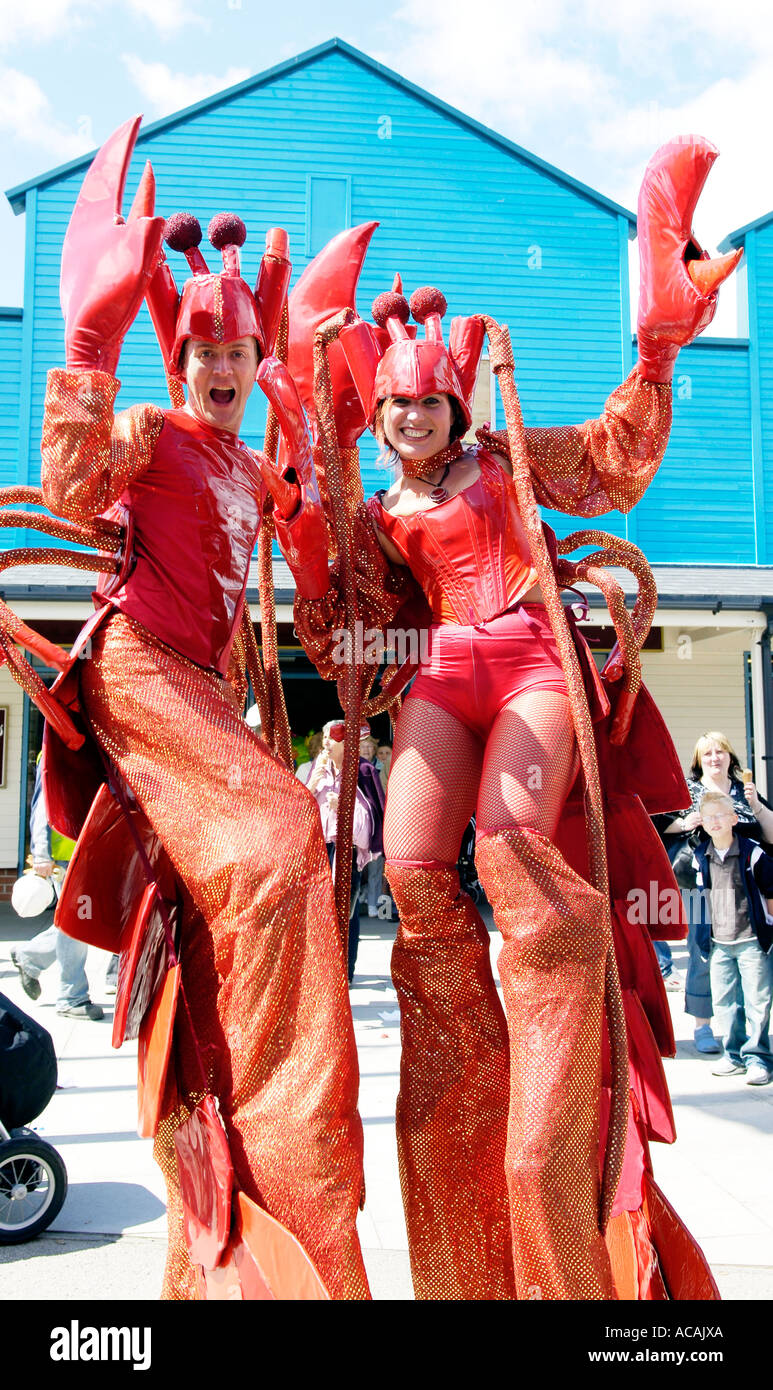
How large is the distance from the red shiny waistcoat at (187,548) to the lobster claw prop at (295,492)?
117 mm

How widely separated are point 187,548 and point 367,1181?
8.32ft

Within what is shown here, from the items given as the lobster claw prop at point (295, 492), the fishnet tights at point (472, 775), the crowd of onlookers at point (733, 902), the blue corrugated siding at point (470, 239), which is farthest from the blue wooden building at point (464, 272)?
the fishnet tights at point (472, 775)

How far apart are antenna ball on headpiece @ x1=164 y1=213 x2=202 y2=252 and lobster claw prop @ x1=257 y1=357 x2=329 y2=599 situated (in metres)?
0.32

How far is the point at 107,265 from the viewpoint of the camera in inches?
80.4

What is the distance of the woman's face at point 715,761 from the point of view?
5.34 meters

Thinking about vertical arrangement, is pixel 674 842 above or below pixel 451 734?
below

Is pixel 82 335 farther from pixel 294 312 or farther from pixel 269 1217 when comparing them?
pixel 269 1217

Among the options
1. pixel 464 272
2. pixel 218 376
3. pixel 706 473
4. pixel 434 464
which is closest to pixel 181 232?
pixel 218 376

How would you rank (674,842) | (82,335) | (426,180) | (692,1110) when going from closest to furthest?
(82,335) → (692,1110) → (674,842) → (426,180)

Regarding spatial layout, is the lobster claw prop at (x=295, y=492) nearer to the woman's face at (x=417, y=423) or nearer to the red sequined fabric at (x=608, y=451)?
the woman's face at (x=417, y=423)

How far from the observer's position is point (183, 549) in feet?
7.11

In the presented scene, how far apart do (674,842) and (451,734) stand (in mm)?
4312
